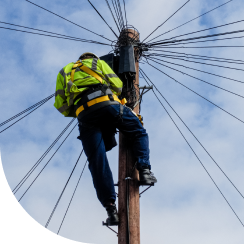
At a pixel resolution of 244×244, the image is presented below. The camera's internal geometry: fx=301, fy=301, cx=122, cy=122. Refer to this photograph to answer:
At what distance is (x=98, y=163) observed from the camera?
11.6 feet

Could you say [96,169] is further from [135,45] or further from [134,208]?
[135,45]

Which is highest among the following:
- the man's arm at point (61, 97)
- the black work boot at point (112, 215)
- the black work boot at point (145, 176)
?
the man's arm at point (61, 97)

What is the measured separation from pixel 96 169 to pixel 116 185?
0.39 m

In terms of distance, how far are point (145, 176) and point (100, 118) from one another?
90cm

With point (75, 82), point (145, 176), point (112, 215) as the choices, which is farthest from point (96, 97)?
point (112, 215)

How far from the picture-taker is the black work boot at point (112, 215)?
3377 millimetres

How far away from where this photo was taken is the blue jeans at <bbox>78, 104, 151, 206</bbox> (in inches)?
135

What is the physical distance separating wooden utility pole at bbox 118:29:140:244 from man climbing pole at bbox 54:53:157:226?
12 cm

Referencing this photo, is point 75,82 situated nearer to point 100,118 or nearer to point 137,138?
point 100,118

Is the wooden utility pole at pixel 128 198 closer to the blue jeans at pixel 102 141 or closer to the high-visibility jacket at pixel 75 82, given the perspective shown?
the blue jeans at pixel 102 141

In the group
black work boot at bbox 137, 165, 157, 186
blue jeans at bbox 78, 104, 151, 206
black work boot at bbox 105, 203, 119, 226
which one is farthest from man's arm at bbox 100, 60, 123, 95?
black work boot at bbox 105, 203, 119, 226

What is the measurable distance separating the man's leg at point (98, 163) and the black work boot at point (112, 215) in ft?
0.21

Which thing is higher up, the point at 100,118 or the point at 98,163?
the point at 100,118

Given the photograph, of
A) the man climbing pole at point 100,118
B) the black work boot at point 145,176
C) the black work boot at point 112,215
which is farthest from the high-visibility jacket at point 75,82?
the black work boot at point 112,215
